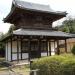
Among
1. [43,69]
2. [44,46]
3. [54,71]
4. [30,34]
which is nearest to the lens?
[54,71]

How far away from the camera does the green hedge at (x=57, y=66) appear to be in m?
10.2

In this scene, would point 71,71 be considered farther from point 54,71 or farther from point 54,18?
point 54,18

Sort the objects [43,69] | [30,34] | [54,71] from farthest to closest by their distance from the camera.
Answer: [30,34] < [43,69] < [54,71]

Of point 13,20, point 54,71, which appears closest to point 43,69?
point 54,71

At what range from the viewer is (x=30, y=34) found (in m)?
27.2

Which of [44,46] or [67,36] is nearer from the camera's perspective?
[67,36]

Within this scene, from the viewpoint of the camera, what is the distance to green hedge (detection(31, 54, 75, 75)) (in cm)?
1025

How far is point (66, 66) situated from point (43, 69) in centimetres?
213

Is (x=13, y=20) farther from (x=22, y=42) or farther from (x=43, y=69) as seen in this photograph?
(x=43, y=69)

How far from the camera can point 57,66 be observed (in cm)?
1105

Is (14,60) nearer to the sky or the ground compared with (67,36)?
nearer to the ground

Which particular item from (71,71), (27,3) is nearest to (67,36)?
(27,3)

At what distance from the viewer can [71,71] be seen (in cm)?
1010

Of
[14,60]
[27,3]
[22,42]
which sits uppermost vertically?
[27,3]
